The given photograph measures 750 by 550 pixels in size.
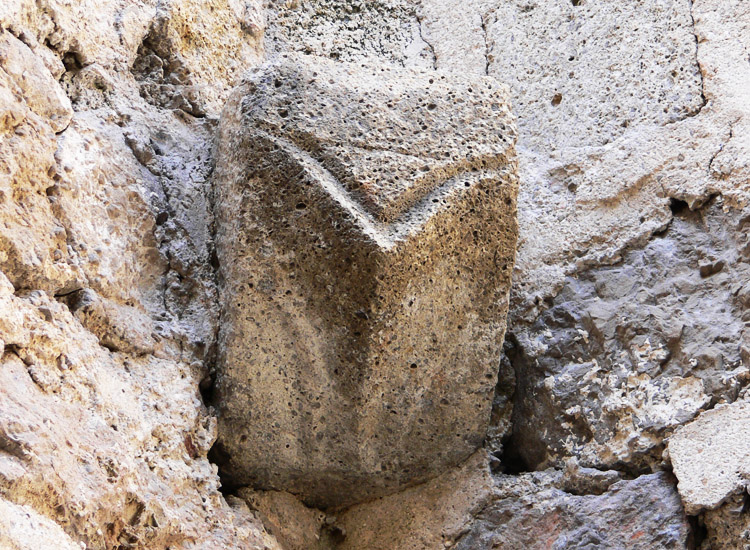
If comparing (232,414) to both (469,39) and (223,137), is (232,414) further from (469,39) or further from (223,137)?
(469,39)

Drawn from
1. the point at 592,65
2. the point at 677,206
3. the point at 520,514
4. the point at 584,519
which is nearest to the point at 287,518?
the point at 520,514

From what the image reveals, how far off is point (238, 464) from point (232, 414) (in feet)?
0.31

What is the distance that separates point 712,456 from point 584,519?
0.24 meters

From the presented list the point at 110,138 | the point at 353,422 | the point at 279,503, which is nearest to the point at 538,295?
the point at 353,422

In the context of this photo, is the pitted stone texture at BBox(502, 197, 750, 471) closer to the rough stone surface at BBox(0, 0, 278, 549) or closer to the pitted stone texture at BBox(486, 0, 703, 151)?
the pitted stone texture at BBox(486, 0, 703, 151)

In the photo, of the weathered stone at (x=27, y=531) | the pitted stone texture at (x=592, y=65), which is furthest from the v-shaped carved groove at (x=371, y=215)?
the weathered stone at (x=27, y=531)

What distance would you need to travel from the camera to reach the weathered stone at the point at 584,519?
1.65m

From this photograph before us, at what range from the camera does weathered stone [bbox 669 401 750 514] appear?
1.60 meters

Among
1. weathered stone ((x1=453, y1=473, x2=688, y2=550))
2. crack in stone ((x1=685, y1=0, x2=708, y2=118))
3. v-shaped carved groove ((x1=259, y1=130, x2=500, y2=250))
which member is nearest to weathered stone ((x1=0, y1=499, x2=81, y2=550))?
v-shaped carved groove ((x1=259, y1=130, x2=500, y2=250))

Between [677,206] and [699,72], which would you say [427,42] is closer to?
[699,72]

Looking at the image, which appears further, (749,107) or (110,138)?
(749,107)

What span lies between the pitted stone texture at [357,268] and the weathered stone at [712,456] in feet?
1.15

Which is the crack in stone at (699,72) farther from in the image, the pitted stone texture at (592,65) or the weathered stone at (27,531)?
the weathered stone at (27,531)

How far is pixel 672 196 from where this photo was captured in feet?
6.26
